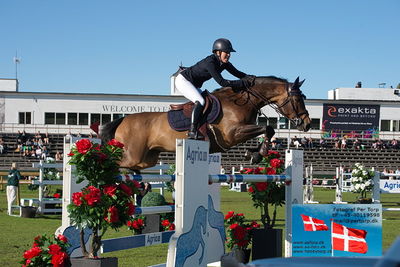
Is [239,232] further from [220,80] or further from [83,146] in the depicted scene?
[83,146]

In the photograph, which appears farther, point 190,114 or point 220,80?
point 190,114

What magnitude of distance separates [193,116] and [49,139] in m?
32.7

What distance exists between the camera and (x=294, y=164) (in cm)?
704

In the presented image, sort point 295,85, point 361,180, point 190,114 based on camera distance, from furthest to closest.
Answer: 1. point 361,180
2. point 295,85
3. point 190,114

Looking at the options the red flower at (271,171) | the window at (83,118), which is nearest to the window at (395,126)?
the window at (83,118)

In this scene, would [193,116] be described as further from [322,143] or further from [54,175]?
[322,143]

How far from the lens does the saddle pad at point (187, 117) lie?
813 centimetres

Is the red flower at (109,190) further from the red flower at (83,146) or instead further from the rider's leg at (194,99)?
the rider's leg at (194,99)

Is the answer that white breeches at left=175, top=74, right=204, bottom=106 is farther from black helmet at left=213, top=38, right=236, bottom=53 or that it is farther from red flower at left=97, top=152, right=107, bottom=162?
red flower at left=97, top=152, right=107, bottom=162

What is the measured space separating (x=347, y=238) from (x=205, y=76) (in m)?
2.75

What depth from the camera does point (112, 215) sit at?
4965 millimetres

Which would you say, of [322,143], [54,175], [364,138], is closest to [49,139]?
[322,143]

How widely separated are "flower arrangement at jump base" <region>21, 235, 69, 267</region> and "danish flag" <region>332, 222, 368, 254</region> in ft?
7.54

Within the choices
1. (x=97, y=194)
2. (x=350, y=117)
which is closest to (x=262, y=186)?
(x=97, y=194)
